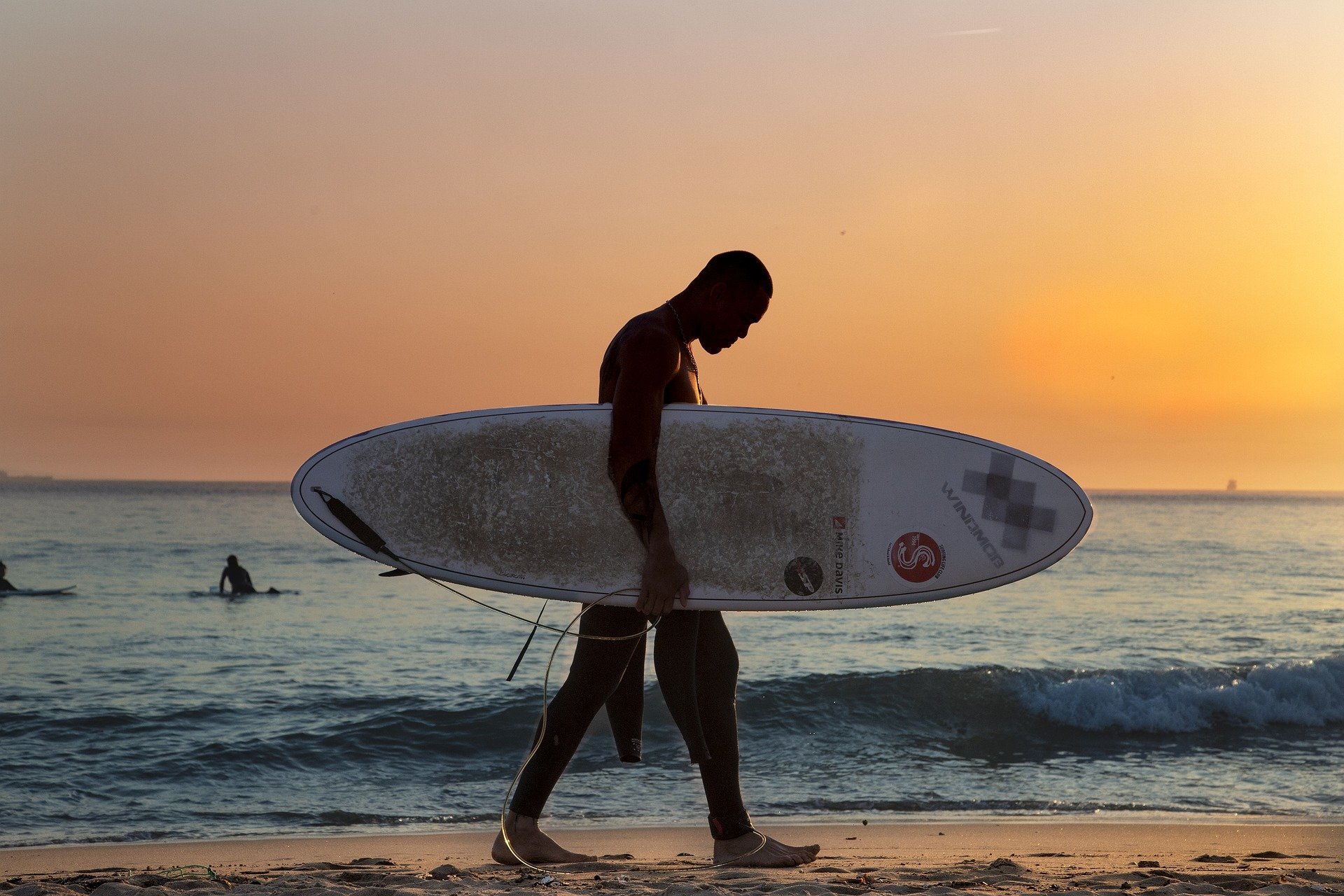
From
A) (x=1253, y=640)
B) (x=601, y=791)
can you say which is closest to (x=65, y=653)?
(x=601, y=791)

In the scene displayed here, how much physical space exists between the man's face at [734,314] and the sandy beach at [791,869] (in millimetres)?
1427

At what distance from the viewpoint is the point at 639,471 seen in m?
2.79

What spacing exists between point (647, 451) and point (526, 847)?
46.1 inches

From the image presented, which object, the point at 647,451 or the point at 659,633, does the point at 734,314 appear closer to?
the point at 647,451

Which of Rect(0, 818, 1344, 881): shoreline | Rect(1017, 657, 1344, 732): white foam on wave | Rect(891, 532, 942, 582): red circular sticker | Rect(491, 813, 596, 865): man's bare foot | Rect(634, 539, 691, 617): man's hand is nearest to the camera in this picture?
Rect(634, 539, 691, 617): man's hand

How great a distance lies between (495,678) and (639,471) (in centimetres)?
683

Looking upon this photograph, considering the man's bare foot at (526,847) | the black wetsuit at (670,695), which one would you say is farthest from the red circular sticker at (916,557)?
the man's bare foot at (526,847)

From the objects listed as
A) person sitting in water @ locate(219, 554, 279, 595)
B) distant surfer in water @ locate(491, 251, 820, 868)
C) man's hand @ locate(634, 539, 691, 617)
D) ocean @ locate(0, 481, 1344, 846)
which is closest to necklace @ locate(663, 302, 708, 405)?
distant surfer in water @ locate(491, 251, 820, 868)

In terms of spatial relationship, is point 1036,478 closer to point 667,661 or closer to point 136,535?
point 667,661

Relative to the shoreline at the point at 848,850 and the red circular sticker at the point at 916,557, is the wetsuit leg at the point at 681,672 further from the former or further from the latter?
the red circular sticker at the point at 916,557

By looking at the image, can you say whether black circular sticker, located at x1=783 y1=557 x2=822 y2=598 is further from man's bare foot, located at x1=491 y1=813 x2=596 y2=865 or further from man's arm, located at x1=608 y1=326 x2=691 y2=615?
man's bare foot, located at x1=491 y1=813 x2=596 y2=865

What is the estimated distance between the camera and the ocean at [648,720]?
5.02 metres

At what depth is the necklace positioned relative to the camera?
115 inches

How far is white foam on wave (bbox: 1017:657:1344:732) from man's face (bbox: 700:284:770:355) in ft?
18.0
